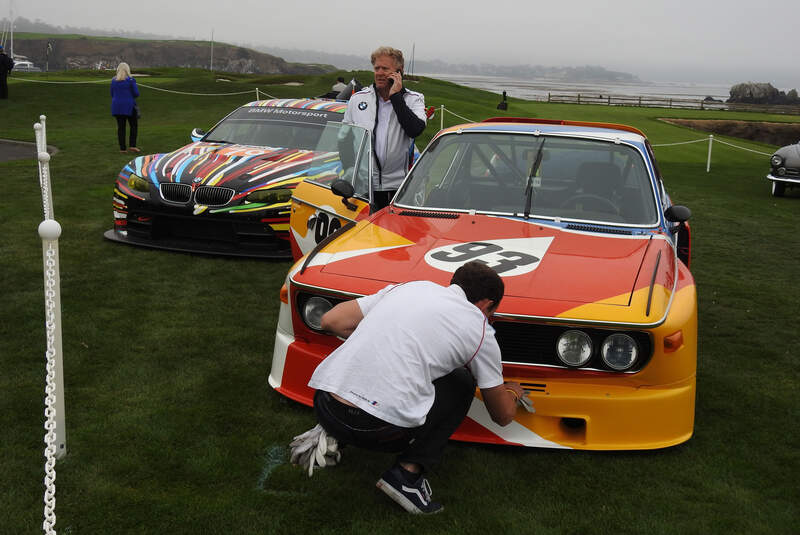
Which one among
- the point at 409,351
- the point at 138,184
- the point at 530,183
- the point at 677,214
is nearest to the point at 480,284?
the point at 409,351

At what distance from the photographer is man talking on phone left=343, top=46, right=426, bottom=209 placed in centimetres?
594

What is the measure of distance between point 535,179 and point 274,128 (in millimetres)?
4402

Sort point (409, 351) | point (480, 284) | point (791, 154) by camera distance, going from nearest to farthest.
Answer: point (409, 351) → point (480, 284) → point (791, 154)

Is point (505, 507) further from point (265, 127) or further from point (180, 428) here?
point (265, 127)

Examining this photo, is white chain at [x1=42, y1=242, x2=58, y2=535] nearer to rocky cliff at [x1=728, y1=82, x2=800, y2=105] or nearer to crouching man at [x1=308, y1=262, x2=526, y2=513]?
crouching man at [x1=308, y1=262, x2=526, y2=513]

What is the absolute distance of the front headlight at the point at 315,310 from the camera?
3.96 metres

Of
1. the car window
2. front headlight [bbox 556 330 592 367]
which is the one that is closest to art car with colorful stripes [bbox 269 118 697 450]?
front headlight [bbox 556 330 592 367]

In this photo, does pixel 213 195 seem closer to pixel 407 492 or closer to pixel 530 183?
pixel 530 183

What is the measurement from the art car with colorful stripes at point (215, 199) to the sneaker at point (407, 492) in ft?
12.5

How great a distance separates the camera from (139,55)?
146 metres

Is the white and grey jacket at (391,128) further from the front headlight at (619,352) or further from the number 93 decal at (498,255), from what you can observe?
the front headlight at (619,352)

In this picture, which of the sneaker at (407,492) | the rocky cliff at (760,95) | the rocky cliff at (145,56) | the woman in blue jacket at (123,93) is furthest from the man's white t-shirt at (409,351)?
the rocky cliff at (145,56)

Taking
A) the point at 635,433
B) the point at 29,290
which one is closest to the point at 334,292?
the point at 635,433

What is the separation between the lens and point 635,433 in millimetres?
3736
